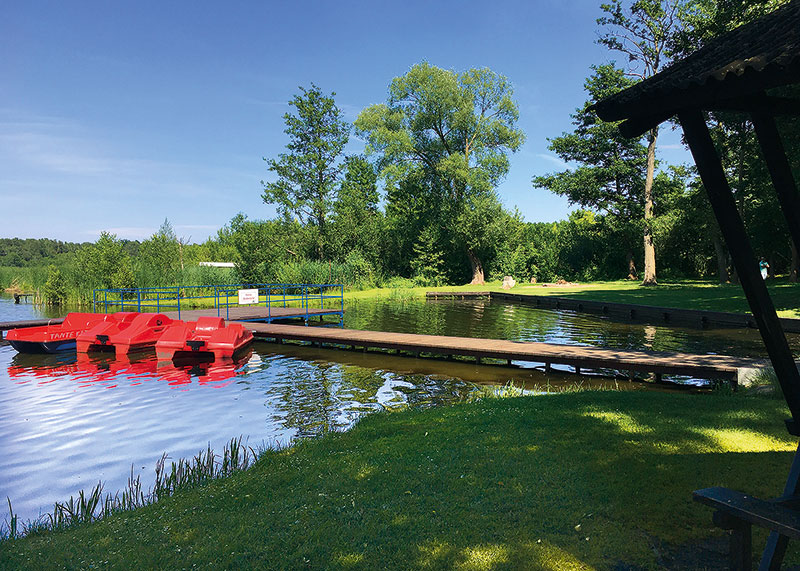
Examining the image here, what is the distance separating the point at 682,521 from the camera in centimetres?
383

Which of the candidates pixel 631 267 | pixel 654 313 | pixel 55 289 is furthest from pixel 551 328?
pixel 55 289

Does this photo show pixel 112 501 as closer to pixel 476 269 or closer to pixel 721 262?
pixel 721 262

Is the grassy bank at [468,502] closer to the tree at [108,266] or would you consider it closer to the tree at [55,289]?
the tree at [108,266]

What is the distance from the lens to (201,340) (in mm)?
14219

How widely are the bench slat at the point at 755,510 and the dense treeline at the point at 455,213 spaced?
3090 cm

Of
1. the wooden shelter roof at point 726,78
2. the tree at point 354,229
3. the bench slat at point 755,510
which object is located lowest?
the bench slat at point 755,510

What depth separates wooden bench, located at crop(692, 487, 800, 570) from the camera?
2619 mm

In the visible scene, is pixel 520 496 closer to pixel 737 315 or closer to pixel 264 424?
pixel 264 424

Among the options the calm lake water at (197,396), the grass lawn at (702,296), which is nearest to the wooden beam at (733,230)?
the calm lake water at (197,396)

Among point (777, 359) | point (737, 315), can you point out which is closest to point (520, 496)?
point (777, 359)

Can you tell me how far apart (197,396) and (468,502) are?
7.78 m

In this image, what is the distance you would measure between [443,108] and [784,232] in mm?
24486

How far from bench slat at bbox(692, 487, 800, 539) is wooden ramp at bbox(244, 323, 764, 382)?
8.14 metres

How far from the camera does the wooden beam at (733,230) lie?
311 cm
